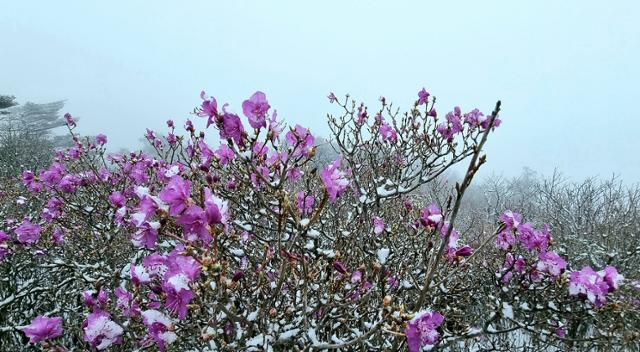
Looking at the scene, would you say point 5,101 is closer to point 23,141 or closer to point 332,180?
point 23,141

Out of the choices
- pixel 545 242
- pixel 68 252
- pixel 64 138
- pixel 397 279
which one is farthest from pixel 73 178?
pixel 64 138

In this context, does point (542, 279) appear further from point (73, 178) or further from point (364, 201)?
point (73, 178)

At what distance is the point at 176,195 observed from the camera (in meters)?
1.46

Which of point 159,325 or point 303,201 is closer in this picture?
point 159,325

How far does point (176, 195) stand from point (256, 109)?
735 mm

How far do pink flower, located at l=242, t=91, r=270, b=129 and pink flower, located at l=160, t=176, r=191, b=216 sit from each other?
0.63m

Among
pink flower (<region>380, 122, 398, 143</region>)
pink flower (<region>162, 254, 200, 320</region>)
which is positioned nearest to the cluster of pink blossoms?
pink flower (<region>162, 254, 200, 320</region>)

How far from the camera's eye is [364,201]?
11.0 feet

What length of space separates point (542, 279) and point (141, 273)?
2902 mm

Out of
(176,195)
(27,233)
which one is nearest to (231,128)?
(176,195)

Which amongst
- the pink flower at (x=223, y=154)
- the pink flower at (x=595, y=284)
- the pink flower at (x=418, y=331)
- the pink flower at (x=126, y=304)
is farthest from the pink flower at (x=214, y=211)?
the pink flower at (x=595, y=284)

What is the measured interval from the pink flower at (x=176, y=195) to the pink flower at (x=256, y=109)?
0.63 meters

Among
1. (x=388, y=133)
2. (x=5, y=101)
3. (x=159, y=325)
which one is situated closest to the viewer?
(x=159, y=325)

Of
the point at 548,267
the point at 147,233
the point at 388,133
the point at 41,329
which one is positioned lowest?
the point at 41,329
